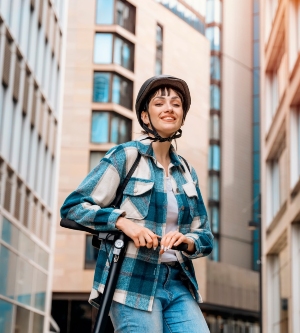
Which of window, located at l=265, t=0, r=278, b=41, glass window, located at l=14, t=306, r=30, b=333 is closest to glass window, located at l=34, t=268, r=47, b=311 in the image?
glass window, located at l=14, t=306, r=30, b=333

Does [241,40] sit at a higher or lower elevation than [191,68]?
higher

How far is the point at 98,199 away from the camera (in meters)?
2.86

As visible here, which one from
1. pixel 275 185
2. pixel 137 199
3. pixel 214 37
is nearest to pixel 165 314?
Result: pixel 137 199

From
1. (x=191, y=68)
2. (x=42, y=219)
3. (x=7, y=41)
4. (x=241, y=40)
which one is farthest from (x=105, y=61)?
(x=241, y=40)

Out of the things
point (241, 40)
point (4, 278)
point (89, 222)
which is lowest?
point (89, 222)

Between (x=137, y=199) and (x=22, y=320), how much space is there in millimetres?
20394

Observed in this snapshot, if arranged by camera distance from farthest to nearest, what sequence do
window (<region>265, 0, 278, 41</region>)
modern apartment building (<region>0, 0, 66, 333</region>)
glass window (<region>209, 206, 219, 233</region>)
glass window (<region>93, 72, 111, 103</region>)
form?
glass window (<region>209, 206, 219, 233</region>)
glass window (<region>93, 72, 111, 103</region>)
window (<region>265, 0, 278, 41</region>)
modern apartment building (<region>0, 0, 66, 333</region>)

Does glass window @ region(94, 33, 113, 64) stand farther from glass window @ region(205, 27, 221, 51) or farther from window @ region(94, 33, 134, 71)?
glass window @ region(205, 27, 221, 51)

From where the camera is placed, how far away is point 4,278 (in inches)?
760

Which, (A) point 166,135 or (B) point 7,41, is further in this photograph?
(B) point 7,41

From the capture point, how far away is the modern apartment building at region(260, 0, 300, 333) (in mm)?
22250

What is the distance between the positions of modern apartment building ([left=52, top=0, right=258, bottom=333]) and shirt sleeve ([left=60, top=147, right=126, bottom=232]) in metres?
34.6

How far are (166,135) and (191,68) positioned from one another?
44.6 metres

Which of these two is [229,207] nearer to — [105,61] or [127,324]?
[105,61]
